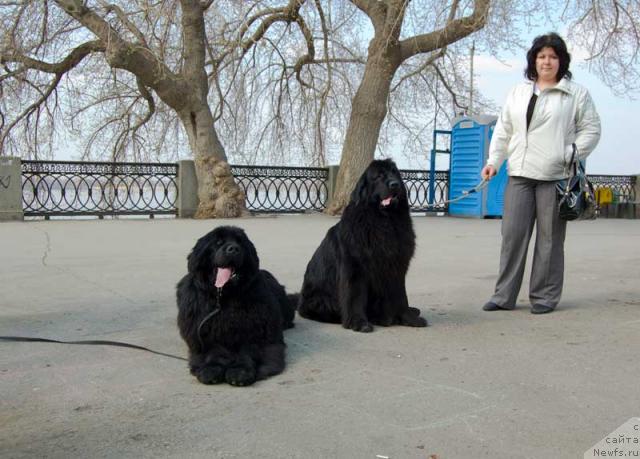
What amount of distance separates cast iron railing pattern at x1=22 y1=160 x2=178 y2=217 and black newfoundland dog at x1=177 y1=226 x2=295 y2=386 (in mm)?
13840

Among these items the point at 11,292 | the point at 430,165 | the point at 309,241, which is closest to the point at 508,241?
the point at 11,292

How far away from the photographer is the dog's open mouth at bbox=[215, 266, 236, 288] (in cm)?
393

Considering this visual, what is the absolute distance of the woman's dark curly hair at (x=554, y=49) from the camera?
18.0 feet

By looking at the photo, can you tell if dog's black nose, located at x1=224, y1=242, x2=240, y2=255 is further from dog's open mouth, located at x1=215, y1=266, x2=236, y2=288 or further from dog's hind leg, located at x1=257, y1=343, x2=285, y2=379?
dog's hind leg, located at x1=257, y1=343, x2=285, y2=379

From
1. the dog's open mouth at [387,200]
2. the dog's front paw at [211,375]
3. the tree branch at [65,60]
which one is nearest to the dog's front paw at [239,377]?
the dog's front paw at [211,375]

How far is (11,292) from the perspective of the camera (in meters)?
6.60

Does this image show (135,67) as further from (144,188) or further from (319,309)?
(319,309)

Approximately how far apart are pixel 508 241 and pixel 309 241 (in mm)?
6290

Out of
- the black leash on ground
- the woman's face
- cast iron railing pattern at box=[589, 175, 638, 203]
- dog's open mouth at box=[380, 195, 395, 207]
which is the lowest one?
the black leash on ground

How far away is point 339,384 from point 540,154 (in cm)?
298

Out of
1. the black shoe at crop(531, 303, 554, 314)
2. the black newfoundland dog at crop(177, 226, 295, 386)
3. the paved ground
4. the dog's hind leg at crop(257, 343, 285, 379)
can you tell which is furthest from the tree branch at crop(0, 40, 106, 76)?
the dog's hind leg at crop(257, 343, 285, 379)

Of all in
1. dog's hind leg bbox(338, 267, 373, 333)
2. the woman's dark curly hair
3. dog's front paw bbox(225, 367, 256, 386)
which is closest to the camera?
dog's front paw bbox(225, 367, 256, 386)

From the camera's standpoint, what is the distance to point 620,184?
2469 cm

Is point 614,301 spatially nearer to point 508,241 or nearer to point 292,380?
point 508,241
